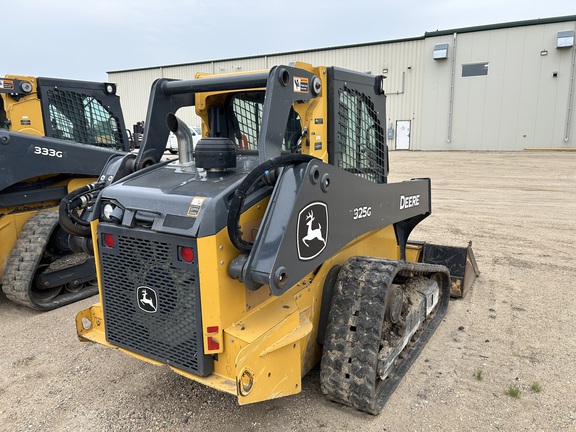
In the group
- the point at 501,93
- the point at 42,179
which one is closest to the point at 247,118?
the point at 42,179

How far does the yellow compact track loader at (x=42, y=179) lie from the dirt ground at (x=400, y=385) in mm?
334

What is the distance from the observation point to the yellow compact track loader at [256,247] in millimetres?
2557

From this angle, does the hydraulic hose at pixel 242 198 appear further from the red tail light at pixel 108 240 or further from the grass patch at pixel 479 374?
the grass patch at pixel 479 374

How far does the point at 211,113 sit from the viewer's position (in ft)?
12.1

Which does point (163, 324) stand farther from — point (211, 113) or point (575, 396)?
point (575, 396)

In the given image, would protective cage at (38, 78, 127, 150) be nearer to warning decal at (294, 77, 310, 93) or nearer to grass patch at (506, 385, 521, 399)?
warning decal at (294, 77, 310, 93)

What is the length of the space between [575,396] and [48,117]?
20.7ft

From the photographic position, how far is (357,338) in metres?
3.08

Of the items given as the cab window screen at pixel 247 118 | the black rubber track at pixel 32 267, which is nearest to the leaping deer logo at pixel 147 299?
the cab window screen at pixel 247 118

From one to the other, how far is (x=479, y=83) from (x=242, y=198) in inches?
947

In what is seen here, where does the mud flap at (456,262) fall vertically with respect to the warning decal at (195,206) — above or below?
below

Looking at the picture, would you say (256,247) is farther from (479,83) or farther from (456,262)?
(479,83)

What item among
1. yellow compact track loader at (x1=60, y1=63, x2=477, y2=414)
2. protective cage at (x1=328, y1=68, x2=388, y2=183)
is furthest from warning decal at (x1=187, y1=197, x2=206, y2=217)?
protective cage at (x1=328, y1=68, x2=388, y2=183)

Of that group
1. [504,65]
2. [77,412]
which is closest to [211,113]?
[77,412]
